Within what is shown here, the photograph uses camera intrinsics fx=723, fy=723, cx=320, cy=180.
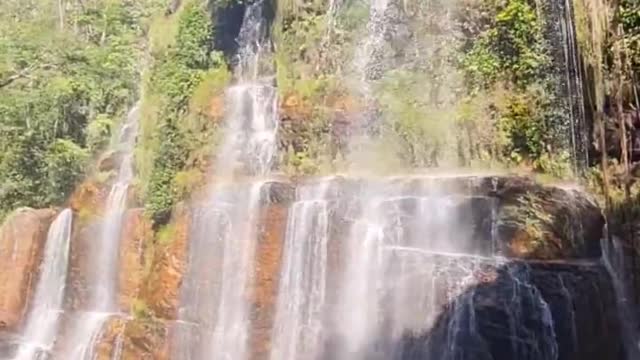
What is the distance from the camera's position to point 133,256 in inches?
613

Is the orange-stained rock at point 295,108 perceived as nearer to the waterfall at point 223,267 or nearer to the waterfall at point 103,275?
the waterfall at point 223,267

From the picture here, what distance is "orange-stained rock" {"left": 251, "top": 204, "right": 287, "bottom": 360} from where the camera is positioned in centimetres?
1205

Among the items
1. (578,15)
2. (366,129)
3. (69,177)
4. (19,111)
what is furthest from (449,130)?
(19,111)

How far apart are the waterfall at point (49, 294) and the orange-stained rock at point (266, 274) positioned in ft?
18.6

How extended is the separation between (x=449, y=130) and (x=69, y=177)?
1103 cm

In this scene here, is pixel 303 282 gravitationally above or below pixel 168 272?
below

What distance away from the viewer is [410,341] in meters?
10.3

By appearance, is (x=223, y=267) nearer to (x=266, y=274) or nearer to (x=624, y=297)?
(x=266, y=274)

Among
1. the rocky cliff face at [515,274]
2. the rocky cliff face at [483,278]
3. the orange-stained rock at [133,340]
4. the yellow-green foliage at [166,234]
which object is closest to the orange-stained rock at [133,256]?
the yellow-green foliage at [166,234]

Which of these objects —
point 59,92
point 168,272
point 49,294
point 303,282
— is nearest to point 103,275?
point 49,294

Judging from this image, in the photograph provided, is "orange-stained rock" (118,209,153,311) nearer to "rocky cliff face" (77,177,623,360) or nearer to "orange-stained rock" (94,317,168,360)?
"orange-stained rock" (94,317,168,360)

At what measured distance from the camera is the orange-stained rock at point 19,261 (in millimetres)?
15898

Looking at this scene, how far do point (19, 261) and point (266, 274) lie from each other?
22.9ft

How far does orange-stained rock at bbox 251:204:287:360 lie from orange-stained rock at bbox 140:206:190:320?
5.82ft
